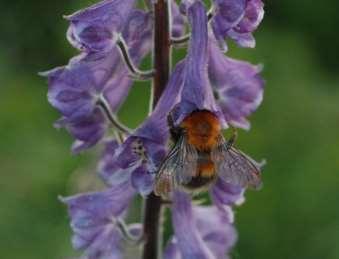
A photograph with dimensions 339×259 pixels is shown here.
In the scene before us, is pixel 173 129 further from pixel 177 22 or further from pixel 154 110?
pixel 177 22

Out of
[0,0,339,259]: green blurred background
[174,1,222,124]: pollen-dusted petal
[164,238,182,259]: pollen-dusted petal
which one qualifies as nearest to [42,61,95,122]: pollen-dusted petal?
[174,1,222,124]: pollen-dusted petal

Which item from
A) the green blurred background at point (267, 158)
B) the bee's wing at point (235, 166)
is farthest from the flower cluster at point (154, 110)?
the green blurred background at point (267, 158)

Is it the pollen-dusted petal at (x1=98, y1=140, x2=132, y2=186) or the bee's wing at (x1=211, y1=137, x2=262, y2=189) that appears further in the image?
the pollen-dusted petal at (x1=98, y1=140, x2=132, y2=186)

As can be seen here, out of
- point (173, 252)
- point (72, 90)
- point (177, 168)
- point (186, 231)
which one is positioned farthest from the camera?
point (173, 252)

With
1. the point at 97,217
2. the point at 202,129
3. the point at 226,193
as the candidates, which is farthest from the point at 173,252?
the point at 202,129

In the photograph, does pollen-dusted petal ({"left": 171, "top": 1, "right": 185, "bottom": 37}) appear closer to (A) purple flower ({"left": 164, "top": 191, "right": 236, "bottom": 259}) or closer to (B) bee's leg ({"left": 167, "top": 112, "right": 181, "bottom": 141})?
(B) bee's leg ({"left": 167, "top": 112, "right": 181, "bottom": 141})

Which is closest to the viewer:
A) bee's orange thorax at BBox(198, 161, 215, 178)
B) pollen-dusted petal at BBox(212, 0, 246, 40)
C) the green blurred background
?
pollen-dusted petal at BBox(212, 0, 246, 40)

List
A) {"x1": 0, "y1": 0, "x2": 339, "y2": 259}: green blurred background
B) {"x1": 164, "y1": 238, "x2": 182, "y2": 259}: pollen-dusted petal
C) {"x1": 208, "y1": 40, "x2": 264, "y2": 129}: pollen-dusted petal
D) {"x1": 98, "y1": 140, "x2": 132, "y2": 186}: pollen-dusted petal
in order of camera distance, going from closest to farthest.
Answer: {"x1": 208, "y1": 40, "x2": 264, "y2": 129}: pollen-dusted petal → {"x1": 98, "y1": 140, "x2": 132, "y2": 186}: pollen-dusted petal → {"x1": 164, "y1": 238, "x2": 182, "y2": 259}: pollen-dusted petal → {"x1": 0, "y1": 0, "x2": 339, "y2": 259}: green blurred background

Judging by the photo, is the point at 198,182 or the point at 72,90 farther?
the point at 72,90
